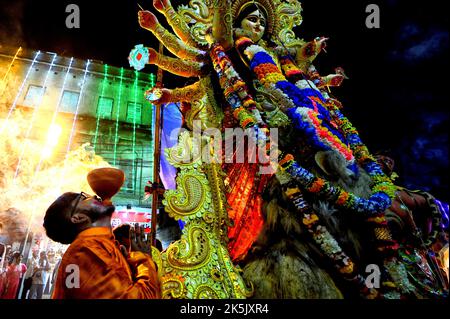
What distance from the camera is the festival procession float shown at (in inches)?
96.4

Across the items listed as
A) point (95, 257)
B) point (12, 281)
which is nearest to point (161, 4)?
point (95, 257)

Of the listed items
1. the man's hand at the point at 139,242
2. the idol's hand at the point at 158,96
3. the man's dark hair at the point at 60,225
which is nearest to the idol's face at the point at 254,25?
the idol's hand at the point at 158,96

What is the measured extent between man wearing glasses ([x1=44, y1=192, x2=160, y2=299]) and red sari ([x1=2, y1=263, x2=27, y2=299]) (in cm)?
647

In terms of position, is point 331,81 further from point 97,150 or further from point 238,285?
point 97,150

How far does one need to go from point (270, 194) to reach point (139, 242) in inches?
53.2

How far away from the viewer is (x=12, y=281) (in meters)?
7.32

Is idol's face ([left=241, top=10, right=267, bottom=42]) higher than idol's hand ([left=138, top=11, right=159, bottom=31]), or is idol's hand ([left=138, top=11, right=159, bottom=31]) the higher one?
idol's face ([left=241, top=10, right=267, bottom=42])

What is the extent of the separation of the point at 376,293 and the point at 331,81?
3.28 meters

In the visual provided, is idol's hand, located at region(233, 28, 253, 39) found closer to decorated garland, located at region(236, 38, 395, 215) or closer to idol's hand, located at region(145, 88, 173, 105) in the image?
decorated garland, located at region(236, 38, 395, 215)

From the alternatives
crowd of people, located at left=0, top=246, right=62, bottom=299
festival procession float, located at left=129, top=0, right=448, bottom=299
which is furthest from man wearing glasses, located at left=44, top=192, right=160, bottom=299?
crowd of people, located at left=0, top=246, right=62, bottom=299

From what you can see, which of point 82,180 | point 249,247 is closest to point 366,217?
point 249,247

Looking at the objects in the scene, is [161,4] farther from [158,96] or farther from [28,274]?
[28,274]

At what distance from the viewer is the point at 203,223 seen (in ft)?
8.98

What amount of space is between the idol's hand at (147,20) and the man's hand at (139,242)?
2537mm
